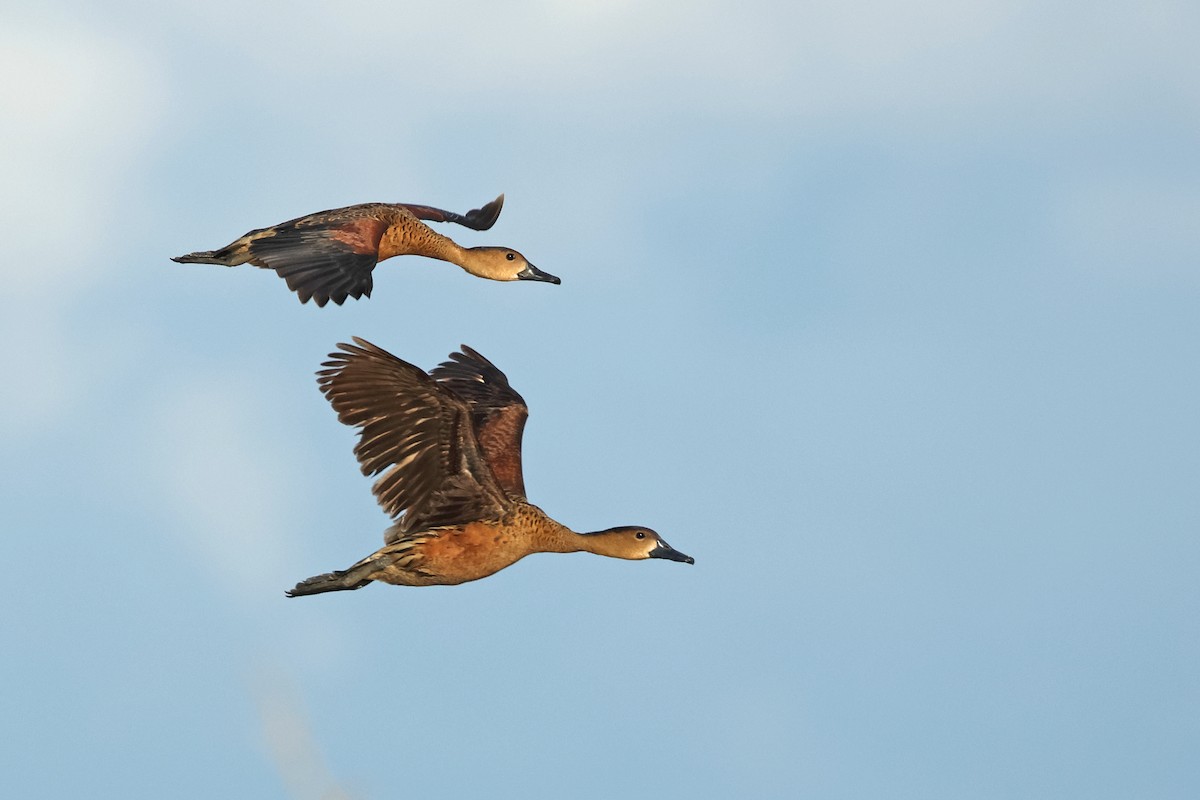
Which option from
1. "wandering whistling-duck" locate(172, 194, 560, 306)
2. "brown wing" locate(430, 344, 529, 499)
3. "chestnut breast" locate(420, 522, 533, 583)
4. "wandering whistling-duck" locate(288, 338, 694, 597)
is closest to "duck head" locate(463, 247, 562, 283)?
"wandering whistling-duck" locate(172, 194, 560, 306)

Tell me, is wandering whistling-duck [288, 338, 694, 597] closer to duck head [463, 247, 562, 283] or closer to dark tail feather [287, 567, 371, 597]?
dark tail feather [287, 567, 371, 597]

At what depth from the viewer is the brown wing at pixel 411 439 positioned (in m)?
16.4

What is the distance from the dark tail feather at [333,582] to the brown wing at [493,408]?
1713mm

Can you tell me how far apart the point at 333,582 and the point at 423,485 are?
105 centimetres

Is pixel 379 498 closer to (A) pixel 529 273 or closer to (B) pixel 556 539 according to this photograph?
(B) pixel 556 539

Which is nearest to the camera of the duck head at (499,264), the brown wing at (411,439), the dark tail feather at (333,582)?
the brown wing at (411,439)

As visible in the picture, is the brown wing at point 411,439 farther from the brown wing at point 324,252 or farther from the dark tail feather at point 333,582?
the brown wing at point 324,252

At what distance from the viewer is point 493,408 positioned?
19844 mm

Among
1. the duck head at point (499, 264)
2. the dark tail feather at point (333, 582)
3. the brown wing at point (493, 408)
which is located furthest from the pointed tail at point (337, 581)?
the duck head at point (499, 264)

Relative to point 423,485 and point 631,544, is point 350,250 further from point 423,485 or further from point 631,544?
point 631,544

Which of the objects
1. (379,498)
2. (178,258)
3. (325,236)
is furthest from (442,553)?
(178,258)

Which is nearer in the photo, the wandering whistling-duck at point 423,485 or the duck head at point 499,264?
the wandering whistling-duck at point 423,485

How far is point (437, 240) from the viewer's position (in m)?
21.6

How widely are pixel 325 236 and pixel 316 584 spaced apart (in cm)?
352
